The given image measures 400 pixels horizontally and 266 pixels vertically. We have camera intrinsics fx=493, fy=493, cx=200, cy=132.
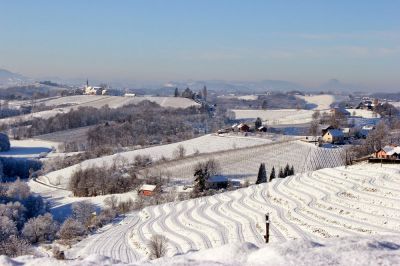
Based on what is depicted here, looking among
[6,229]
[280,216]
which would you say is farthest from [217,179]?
[280,216]

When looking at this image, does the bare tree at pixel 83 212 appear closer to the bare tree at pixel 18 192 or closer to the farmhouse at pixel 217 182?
the bare tree at pixel 18 192

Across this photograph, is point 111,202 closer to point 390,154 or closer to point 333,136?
point 390,154

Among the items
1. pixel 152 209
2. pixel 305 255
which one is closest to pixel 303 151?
pixel 152 209

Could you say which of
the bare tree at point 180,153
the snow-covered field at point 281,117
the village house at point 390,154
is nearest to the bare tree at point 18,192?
the bare tree at point 180,153

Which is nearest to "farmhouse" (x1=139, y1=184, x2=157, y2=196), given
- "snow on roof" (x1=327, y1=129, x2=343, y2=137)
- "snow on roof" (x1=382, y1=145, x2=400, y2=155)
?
"snow on roof" (x1=382, y1=145, x2=400, y2=155)

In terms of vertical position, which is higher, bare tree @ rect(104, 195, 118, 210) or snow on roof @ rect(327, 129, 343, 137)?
snow on roof @ rect(327, 129, 343, 137)

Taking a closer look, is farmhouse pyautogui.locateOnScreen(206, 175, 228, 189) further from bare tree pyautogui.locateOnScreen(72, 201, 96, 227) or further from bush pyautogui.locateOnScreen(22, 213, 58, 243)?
bush pyautogui.locateOnScreen(22, 213, 58, 243)

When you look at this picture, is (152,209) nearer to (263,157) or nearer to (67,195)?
(67,195)
